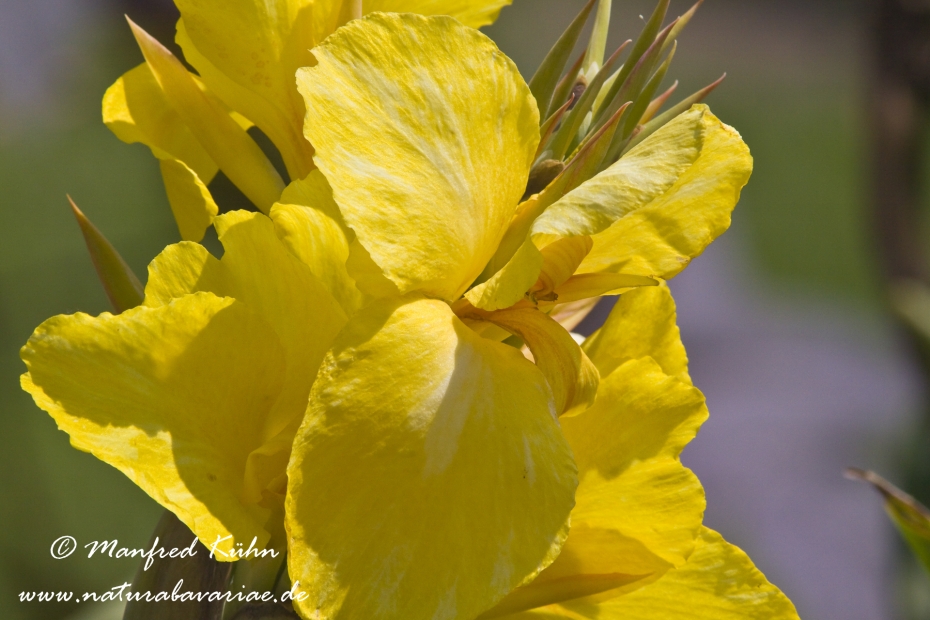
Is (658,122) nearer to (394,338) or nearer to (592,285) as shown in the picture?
(592,285)

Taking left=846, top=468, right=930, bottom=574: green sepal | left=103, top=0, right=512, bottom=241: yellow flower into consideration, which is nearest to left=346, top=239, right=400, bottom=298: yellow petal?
left=103, top=0, right=512, bottom=241: yellow flower

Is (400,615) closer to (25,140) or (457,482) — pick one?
(457,482)

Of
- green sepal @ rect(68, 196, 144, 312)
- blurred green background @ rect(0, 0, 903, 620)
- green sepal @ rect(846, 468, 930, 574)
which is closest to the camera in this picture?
green sepal @ rect(68, 196, 144, 312)

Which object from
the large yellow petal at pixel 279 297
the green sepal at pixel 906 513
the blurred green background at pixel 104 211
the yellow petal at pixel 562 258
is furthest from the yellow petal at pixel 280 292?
the blurred green background at pixel 104 211

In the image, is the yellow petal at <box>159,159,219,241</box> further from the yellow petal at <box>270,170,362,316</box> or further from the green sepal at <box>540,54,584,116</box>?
the green sepal at <box>540,54,584,116</box>

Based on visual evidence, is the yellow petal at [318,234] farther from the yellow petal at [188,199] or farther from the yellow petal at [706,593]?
the yellow petal at [706,593]
